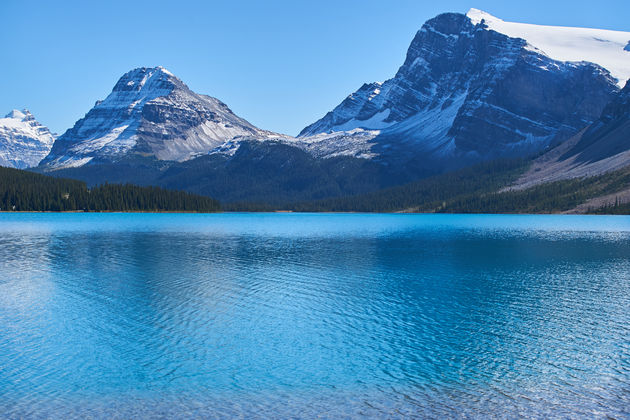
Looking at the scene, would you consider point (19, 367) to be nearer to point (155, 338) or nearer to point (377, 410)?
point (155, 338)

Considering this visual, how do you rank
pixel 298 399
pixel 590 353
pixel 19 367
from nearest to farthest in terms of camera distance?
pixel 298 399 < pixel 19 367 < pixel 590 353

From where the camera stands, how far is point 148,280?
63.6m

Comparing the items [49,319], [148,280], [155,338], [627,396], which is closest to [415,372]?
[627,396]

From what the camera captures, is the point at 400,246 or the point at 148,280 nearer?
the point at 148,280

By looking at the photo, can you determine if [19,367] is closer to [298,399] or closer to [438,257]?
[298,399]

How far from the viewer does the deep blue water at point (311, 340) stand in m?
27.3

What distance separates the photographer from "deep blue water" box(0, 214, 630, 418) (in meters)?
27.3

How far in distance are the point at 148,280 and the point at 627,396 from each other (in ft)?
167

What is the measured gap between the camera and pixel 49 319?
43688 millimetres

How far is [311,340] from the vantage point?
38625mm

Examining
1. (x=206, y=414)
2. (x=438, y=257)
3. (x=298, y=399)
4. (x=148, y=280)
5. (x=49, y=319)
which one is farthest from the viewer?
(x=438, y=257)

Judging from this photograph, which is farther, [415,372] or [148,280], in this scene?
[148,280]

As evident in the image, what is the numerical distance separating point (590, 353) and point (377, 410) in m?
17.4

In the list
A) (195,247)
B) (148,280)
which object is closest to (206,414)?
(148,280)
